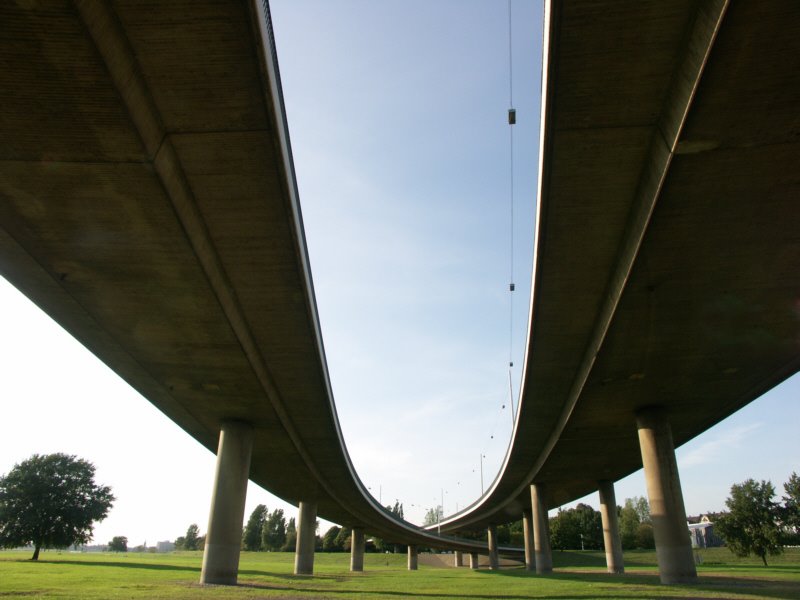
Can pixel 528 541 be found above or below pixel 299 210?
below

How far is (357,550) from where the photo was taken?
236ft

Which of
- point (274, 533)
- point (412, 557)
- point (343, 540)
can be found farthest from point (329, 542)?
point (412, 557)

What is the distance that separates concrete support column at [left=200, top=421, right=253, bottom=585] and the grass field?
3.11 feet

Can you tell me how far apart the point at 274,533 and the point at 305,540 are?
10526cm

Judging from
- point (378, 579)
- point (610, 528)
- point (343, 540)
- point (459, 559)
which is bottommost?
point (459, 559)

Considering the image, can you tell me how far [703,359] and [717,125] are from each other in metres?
13.6

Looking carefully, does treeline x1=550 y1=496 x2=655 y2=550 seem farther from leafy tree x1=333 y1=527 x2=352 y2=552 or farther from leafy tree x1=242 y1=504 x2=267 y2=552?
leafy tree x1=242 y1=504 x2=267 y2=552

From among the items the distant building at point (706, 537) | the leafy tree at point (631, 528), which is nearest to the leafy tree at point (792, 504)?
the leafy tree at point (631, 528)

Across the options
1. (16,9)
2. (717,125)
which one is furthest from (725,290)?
(16,9)

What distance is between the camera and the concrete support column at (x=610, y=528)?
44.1 metres

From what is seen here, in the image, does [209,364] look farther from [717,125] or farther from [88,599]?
[717,125]

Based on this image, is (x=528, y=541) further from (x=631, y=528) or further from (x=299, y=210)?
(x=631, y=528)

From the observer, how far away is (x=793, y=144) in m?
11.4

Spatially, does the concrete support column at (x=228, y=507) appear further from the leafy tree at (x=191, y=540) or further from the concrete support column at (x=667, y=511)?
the leafy tree at (x=191, y=540)
